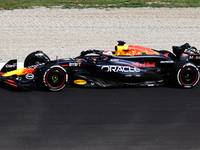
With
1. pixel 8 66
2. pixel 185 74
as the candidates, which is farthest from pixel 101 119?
pixel 8 66

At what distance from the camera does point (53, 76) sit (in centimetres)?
1041

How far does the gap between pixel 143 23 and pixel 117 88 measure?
35.8 ft

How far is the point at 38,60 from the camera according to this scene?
11.9 m

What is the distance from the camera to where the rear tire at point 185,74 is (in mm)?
10883

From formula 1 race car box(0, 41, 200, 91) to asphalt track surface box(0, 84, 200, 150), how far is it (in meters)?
0.23

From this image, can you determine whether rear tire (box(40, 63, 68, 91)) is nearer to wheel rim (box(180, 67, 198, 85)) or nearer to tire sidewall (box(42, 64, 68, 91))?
tire sidewall (box(42, 64, 68, 91))

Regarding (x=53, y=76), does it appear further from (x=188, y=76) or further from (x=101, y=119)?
(x=188, y=76)

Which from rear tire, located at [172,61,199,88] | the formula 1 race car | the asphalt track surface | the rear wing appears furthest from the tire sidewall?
rear tire, located at [172,61,199,88]

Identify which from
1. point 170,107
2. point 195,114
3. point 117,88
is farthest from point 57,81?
point 195,114

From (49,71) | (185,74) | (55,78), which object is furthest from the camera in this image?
(185,74)

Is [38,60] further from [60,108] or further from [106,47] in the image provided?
[106,47]

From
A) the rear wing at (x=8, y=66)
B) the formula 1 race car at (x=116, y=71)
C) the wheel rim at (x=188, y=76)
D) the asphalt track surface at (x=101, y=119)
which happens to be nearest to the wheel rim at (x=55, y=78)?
the formula 1 race car at (x=116, y=71)

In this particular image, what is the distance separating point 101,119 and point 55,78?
7.81ft

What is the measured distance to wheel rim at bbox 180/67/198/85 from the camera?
35.9ft
